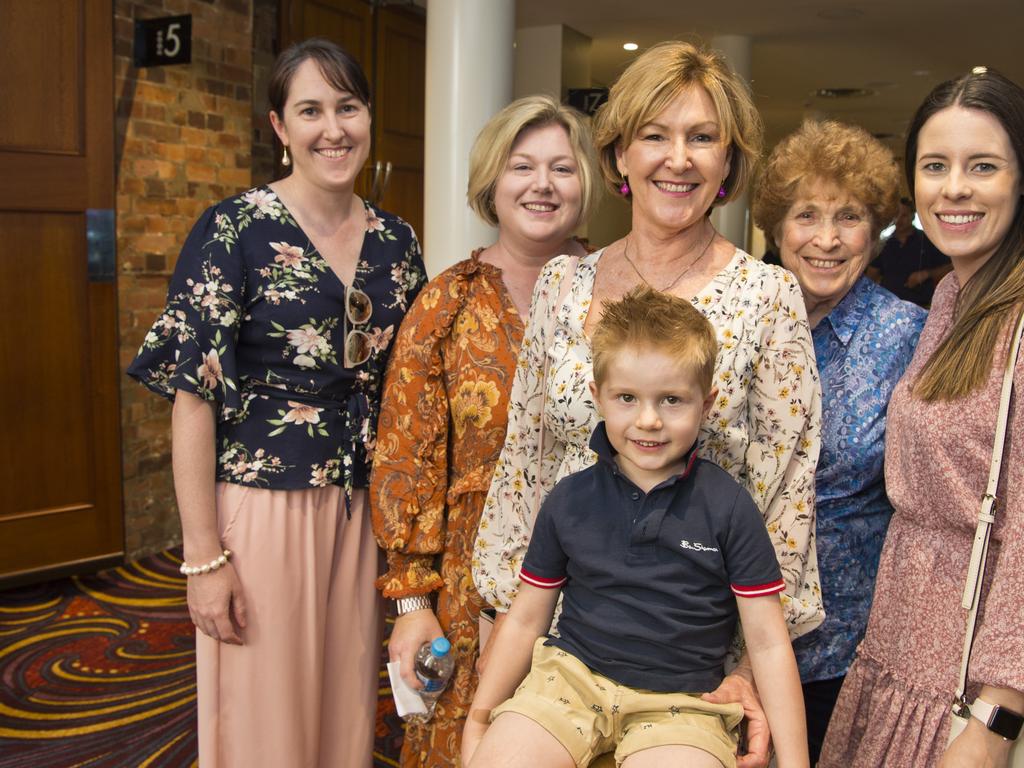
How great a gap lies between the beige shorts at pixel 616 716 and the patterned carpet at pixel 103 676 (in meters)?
1.85

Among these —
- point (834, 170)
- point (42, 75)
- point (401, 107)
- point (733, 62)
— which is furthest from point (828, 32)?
point (834, 170)

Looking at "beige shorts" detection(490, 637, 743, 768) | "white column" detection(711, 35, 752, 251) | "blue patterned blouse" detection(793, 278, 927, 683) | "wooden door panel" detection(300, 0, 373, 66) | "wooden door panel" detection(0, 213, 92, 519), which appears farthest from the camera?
"white column" detection(711, 35, 752, 251)

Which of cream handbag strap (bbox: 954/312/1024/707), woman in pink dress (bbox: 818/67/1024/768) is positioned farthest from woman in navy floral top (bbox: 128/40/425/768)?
cream handbag strap (bbox: 954/312/1024/707)

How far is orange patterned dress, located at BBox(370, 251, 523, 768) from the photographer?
193cm

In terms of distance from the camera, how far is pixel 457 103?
434 centimetres

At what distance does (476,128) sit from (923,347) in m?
3.04

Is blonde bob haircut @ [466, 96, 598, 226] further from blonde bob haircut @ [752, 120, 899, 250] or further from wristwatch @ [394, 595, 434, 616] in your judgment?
wristwatch @ [394, 595, 434, 616]

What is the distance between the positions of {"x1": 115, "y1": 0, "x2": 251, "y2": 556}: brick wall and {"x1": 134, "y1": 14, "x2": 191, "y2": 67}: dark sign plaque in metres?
0.06

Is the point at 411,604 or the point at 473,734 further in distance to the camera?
the point at 411,604

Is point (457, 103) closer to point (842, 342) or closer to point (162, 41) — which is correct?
point (162, 41)

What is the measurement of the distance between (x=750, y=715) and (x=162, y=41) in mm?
4326

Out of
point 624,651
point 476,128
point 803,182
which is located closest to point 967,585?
point 624,651

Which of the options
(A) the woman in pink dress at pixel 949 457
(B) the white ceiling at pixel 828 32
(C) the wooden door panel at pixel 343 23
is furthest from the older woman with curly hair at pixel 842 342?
(B) the white ceiling at pixel 828 32

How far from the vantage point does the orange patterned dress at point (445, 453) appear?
1.93m
